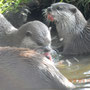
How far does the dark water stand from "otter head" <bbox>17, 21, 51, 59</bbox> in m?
0.41

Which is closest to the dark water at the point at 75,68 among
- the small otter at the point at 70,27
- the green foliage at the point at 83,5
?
the small otter at the point at 70,27

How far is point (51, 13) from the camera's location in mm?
4977

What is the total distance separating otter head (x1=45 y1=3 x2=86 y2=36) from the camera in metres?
5.05

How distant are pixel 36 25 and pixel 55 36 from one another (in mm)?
1885

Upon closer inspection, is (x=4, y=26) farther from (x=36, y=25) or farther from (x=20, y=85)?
(x=20, y=85)

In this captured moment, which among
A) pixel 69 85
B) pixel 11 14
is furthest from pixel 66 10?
pixel 69 85

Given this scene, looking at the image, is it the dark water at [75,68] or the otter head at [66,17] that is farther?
the otter head at [66,17]

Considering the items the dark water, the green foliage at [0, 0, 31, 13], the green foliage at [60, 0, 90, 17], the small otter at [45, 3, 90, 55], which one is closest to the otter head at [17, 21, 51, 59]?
the dark water

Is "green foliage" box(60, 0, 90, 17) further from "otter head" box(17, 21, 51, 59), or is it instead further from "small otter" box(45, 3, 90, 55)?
"otter head" box(17, 21, 51, 59)

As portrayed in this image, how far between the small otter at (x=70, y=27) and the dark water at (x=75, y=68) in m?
0.28

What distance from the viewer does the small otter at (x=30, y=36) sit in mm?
3930

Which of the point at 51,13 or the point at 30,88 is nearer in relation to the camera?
the point at 30,88

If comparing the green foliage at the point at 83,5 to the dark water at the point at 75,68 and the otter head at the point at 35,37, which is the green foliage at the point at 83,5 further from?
the otter head at the point at 35,37

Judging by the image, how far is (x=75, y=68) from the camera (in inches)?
158
